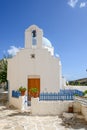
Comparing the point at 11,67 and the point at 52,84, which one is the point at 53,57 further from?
the point at 11,67

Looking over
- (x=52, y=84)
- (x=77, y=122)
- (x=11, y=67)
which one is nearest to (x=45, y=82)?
(x=52, y=84)

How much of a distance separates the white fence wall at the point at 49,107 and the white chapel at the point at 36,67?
3822 mm

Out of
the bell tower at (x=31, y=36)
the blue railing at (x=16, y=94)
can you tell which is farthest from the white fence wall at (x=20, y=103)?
the bell tower at (x=31, y=36)

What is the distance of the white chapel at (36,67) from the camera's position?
1969 cm

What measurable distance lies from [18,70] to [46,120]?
7.43 metres

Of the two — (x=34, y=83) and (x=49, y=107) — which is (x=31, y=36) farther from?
(x=49, y=107)

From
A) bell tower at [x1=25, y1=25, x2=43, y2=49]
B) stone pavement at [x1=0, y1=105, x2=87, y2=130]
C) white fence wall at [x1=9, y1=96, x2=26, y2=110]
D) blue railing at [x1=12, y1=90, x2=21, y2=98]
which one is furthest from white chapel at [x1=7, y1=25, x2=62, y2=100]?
stone pavement at [x1=0, y1=105, x2=87, y2=130]

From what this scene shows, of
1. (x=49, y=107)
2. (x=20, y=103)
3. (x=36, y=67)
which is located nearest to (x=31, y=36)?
(x=36, y=67)

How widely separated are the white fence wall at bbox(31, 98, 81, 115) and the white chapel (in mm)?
3822

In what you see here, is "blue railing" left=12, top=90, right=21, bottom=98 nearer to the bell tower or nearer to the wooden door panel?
the wooden door panel

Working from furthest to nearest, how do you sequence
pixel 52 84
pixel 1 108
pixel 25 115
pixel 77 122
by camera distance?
pixel 52 84 < pixel 1 108 < pixel 25 115 < pixel 77 122

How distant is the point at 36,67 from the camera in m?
19.8

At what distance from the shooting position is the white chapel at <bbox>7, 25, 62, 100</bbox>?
64.6 feet

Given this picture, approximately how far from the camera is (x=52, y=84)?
19656 millimetres
